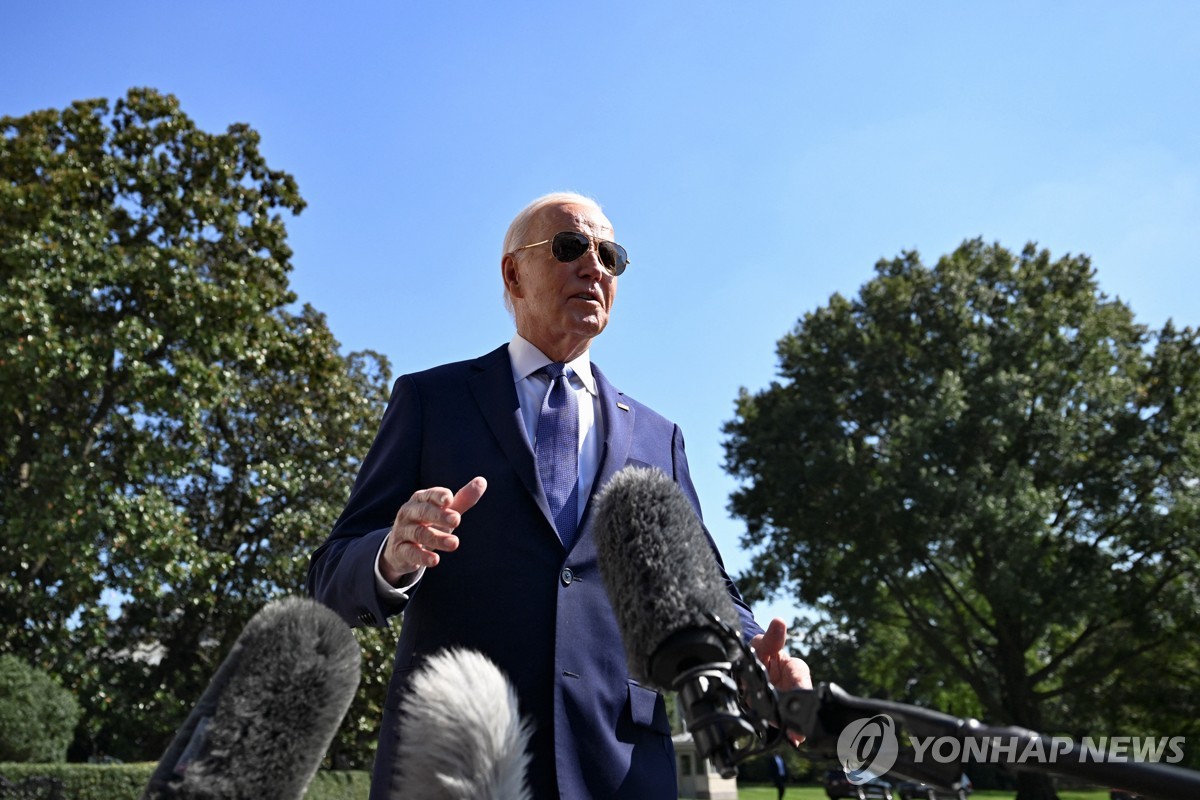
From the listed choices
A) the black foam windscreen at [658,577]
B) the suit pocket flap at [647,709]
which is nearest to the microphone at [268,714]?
the black foam windscreen at [658,577]

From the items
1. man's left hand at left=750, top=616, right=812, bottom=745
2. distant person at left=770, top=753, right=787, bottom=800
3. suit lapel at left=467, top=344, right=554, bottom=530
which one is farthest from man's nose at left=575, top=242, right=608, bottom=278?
distant person at left=770, top=753, right=787, bottom=800

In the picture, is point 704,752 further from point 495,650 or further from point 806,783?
point 806,783

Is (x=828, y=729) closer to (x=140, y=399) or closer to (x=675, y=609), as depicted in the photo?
(x=675, y=609)

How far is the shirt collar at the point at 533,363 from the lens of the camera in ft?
11.2

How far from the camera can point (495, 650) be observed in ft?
9.07

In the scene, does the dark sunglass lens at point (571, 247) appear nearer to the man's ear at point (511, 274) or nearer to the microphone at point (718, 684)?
the man's ear at point (511, 274)

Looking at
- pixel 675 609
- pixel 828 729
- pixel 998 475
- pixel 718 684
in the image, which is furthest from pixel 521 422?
pixel 998 475

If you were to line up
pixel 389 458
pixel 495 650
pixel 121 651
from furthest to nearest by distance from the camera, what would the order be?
pixel 121 651 → pixel 389 458 → pixel 495 650

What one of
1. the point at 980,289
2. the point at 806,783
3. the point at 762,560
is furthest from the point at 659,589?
the point at 806,783

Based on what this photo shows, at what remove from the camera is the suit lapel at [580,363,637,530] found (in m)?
3.07

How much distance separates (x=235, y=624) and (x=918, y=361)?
63.4 feet

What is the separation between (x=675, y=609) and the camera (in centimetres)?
175

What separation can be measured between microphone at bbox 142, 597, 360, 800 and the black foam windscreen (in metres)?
0.53

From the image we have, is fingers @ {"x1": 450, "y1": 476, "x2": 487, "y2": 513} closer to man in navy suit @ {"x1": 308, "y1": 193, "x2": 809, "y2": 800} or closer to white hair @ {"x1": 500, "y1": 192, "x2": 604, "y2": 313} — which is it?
man in navy suit @ {"x1": 308, "y1": 193, "x2": 809, "y2": 800}
